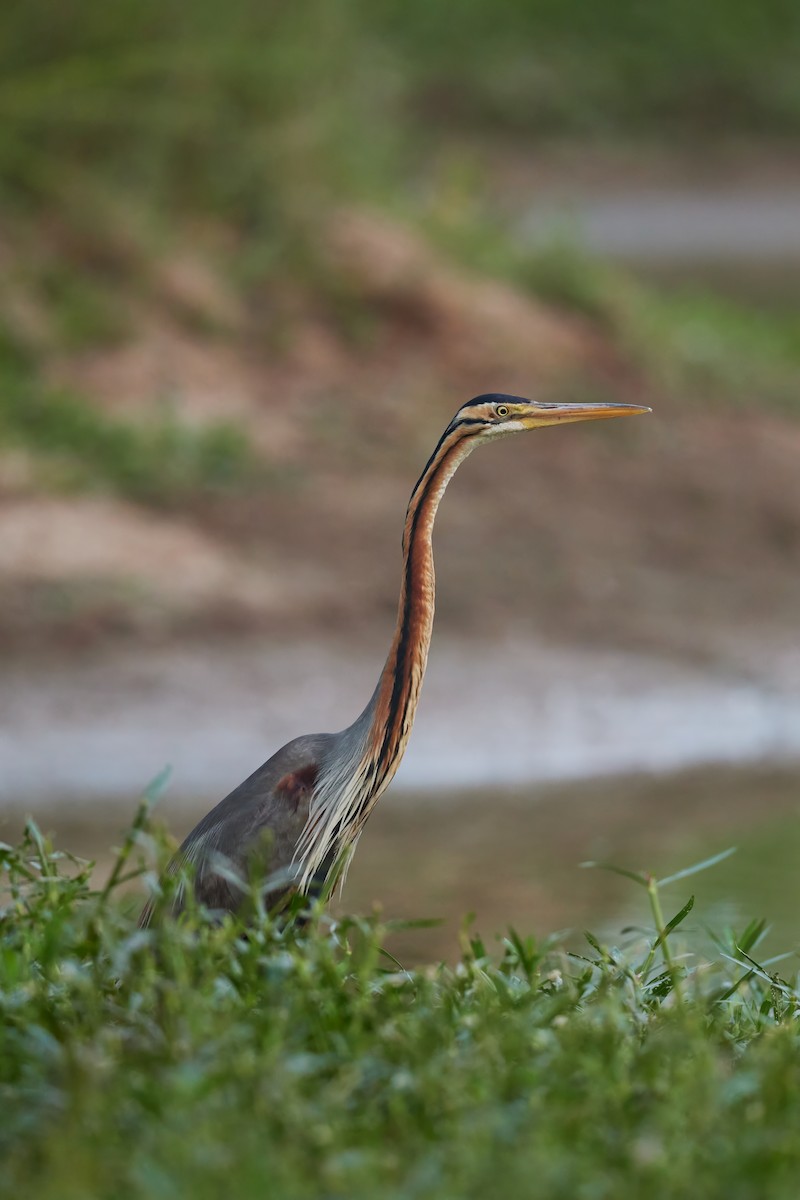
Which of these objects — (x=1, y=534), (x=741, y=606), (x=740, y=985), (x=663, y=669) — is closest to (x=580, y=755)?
(x=663, y=669)

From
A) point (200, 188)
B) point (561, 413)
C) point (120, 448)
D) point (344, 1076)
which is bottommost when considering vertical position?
point (344, 1076)

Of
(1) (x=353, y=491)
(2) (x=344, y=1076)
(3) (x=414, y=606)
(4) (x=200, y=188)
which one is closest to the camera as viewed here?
(2) (x=344, y=1076)

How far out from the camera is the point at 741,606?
919cm

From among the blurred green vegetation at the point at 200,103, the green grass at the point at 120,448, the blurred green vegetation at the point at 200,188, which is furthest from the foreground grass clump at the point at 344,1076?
the blurred green vegetation at the point at 200,103

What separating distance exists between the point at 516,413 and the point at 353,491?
6065mm

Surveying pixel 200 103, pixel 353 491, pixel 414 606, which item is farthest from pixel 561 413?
pixel 200 103

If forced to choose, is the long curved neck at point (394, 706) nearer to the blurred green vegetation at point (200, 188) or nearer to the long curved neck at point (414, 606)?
the long curved neck at point (414, 606)

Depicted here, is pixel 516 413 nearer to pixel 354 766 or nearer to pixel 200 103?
pixel 354 766

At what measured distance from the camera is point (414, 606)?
396 centimetres

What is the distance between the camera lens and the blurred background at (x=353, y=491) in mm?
7270

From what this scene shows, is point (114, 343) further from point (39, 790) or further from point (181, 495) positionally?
point (39, 790)

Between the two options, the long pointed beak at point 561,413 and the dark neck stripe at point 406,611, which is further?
the long pointed beak at point 561,413

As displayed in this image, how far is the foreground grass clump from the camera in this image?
2.64 m

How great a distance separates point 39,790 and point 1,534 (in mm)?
1880
